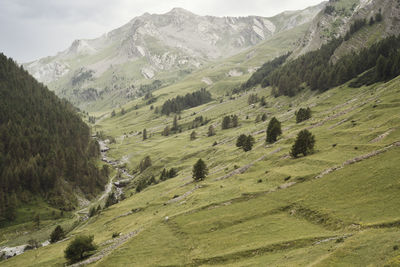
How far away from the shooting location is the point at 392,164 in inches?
1642

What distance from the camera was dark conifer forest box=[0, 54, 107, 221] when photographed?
424 ft

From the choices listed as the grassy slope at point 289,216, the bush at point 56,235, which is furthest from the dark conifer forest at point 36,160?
the grassy slope at point 289,216

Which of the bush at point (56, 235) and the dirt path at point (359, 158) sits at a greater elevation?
the dirt path at point (359, 158)

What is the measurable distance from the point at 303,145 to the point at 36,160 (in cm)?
14484

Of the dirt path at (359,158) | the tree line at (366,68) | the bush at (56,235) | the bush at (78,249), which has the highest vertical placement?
the tree line at (366,68)

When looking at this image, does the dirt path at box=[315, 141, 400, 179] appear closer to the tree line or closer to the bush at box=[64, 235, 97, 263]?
the bush at box=[64, 235, 97, 263]

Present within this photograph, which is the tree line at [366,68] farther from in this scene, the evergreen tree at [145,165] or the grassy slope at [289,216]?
the evergreen tree at [145,165]

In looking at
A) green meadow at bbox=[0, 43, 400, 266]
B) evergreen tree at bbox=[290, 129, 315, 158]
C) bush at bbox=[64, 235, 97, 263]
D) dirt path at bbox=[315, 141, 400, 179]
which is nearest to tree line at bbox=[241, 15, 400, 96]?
green meadow at bbox=[0, 43, 400, 266]

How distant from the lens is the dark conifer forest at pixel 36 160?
129m

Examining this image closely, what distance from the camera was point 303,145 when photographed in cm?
6806

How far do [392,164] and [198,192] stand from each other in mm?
43783

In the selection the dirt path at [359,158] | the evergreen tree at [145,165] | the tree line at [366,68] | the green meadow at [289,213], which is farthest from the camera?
the evergreen tree at [145,165]

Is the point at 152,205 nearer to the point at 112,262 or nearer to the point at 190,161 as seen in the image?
the point at 112,262

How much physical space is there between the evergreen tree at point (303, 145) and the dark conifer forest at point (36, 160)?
118007mm
